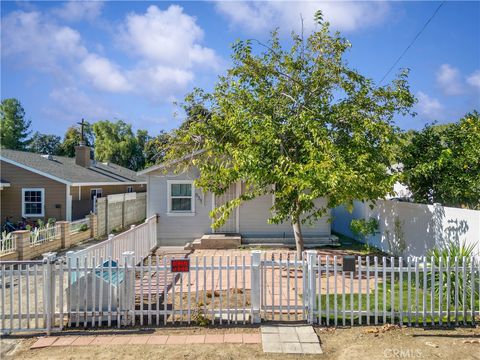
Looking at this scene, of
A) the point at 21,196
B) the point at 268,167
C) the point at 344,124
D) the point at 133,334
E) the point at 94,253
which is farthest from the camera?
the point at 21,196

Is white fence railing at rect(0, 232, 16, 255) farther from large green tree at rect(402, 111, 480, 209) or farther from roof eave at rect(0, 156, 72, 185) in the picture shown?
large green tree at rect(402, 111, 480, 209)

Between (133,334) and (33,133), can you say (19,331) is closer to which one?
(133,334)

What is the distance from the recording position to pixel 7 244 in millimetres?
11453

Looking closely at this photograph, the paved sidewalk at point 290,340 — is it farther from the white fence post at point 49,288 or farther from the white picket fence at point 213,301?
the white fence post at point 49,288

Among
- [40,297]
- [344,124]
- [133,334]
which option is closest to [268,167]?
[344,124]

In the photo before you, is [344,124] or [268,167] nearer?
Answer: [268,167]

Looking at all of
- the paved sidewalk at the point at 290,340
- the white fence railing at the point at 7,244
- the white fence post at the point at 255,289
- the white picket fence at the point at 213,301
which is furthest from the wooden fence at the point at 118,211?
the paved sidewalk at the point at 290,340

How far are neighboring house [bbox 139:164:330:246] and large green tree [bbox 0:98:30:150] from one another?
38434 millimetres

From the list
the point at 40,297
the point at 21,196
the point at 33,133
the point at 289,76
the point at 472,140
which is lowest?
the point at 40,297

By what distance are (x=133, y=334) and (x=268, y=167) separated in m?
4.96

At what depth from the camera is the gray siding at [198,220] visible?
47.2 feet

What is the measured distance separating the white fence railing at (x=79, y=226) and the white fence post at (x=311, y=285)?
1209 centimetres

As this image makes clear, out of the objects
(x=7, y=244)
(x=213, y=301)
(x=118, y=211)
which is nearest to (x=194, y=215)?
(x=7, y=244)

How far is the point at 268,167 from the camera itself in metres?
9.23
